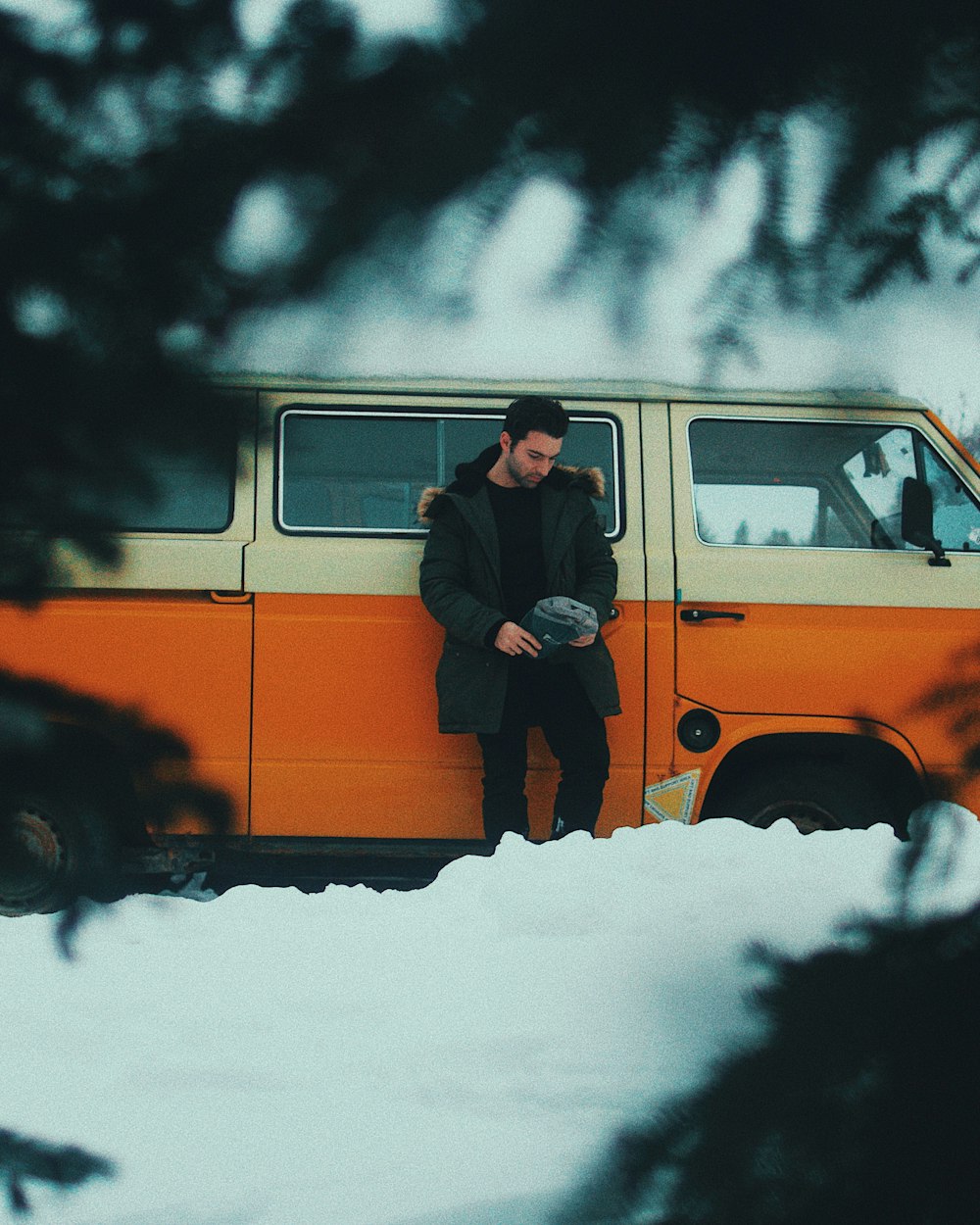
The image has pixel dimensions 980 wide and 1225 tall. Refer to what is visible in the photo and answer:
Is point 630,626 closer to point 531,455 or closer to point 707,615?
point 707,615

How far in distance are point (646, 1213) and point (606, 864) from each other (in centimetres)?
31

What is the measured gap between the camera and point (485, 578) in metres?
2.82

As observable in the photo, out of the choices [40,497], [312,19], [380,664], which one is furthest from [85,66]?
[380,664]

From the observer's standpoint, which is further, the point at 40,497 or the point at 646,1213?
the point at 40,497

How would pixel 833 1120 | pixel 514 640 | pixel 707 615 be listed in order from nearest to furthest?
pixel 833 1120, pixel 514 640, pixel 707 615

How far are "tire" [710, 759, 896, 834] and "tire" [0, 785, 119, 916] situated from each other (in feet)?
8.83

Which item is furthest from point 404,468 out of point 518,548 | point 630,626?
point 630,626

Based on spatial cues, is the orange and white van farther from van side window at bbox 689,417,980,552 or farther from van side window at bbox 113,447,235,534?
van side window at bbox 113,447,235,534

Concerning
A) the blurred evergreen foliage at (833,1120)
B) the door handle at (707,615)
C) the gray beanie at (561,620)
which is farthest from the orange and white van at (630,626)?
the blurred evergreen foliage at (833,1120)

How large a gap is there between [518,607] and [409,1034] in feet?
7.35

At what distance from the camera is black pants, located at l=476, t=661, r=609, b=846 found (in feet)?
9.35

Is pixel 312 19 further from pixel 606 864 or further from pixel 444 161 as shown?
pixel 606 864

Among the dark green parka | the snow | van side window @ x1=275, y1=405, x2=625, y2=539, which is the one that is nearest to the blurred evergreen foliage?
the snow

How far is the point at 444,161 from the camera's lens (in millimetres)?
600
